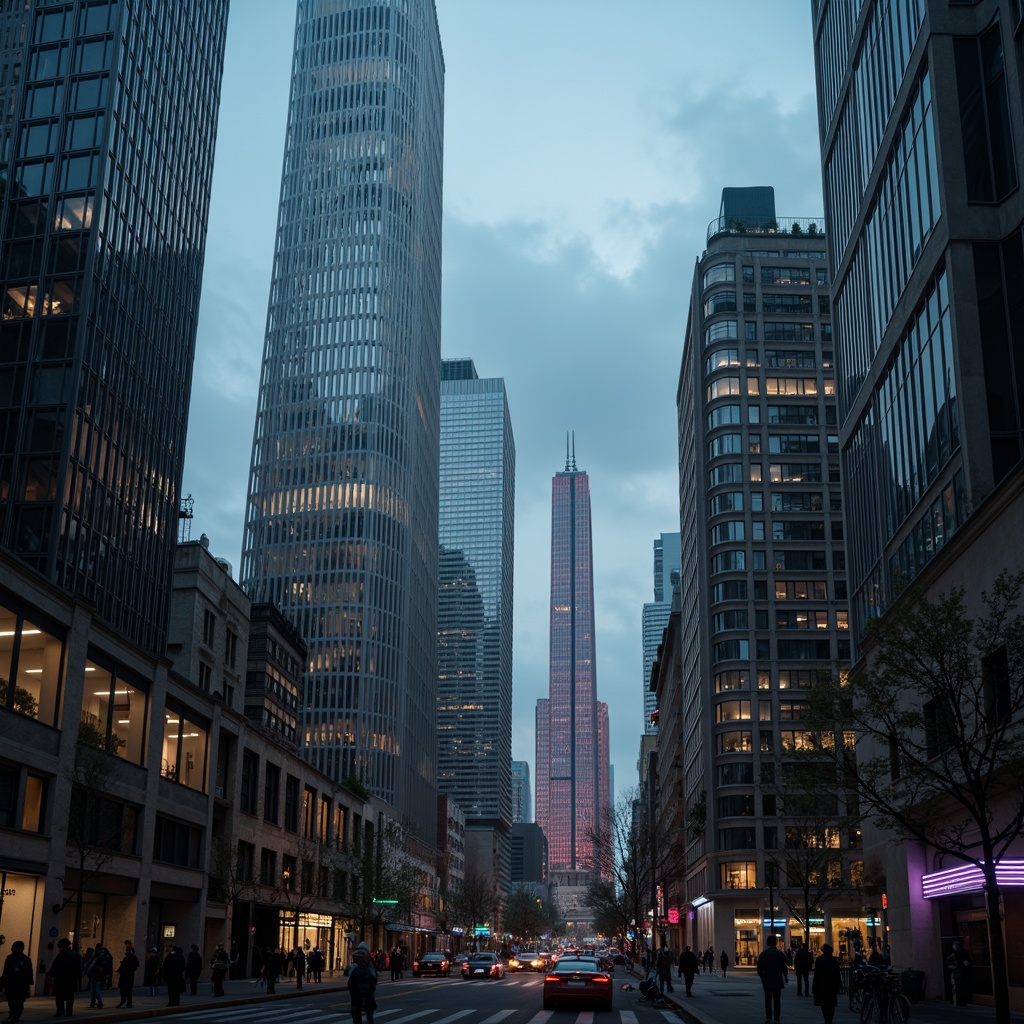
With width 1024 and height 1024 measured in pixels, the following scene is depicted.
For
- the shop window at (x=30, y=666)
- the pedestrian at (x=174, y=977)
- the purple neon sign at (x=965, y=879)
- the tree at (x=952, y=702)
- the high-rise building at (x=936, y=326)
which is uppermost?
the high-rise building at (x=936, y=326)

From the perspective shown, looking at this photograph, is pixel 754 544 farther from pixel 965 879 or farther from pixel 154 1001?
pixel 154 1001

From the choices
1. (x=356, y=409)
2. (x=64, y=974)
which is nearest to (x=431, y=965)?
(x=64, y=974)

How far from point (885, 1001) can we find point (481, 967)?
46978 mm

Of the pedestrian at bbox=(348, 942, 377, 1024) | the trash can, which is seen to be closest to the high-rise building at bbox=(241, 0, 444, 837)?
the trash can

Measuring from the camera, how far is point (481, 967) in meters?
66.3

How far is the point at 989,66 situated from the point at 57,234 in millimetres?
49793

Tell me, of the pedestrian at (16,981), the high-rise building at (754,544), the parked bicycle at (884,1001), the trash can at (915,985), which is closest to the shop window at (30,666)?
the pedestrian at (16,981)

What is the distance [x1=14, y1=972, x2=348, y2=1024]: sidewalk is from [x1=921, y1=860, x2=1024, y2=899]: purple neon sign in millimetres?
20970

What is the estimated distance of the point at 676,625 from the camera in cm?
14325

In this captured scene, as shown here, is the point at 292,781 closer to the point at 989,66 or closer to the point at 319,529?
the point at 989,66

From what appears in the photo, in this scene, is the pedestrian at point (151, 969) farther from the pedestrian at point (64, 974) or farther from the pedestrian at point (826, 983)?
the pedestrian at point (826, 983)

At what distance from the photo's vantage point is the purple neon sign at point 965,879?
1119 inches

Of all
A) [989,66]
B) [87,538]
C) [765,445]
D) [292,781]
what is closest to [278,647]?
[292,781]

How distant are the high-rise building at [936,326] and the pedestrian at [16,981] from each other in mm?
21614
